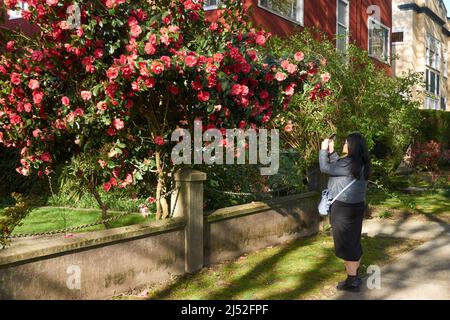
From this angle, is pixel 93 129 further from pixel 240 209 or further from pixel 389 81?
pixel 389 81

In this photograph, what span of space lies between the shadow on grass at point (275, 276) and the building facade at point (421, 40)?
1010 inches

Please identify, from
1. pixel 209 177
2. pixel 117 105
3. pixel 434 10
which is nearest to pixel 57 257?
pixel 117 105

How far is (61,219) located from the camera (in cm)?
911

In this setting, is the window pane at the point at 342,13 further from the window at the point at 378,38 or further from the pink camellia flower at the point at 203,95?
the pink camellia flower at the point at 203,95

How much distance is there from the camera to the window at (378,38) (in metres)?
23.6

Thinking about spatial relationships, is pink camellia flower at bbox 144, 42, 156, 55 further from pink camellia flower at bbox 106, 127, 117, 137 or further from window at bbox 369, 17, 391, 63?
window at bbox 369, 17, 391, 63

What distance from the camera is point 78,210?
9.99 m

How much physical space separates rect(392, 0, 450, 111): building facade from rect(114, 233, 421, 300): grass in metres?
25.4

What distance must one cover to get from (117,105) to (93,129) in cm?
66

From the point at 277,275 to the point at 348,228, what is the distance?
3.80ft

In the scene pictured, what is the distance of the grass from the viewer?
566 centimetres

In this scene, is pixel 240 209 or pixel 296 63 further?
pixel 240 209

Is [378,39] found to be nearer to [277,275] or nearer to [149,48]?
[277,275]

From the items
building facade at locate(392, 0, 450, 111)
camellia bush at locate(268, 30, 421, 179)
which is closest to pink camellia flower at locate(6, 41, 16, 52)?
camellia bush at locate(268, 30, 421, 179)
